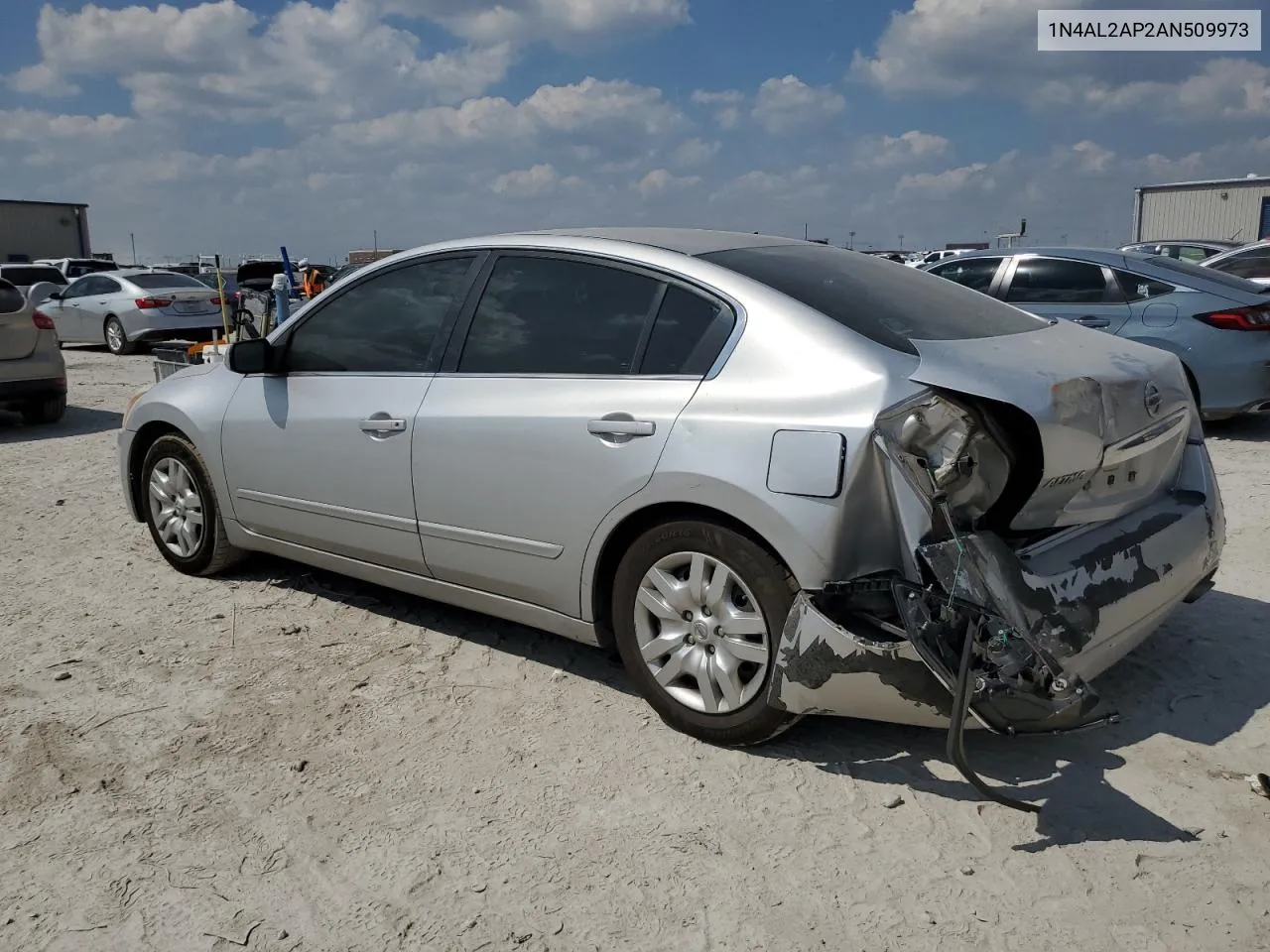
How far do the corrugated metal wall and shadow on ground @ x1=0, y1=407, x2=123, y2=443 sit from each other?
30.8 m

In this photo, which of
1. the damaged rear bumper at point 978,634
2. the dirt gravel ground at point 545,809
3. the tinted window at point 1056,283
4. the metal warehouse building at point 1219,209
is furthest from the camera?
the metal warehouse building at point 1219,209

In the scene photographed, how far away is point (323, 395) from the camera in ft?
13.9

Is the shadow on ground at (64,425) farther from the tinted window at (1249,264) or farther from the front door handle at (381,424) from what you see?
the tinted window at (1249,264)

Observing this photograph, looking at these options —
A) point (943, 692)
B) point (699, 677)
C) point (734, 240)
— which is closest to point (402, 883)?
point (699, 677)

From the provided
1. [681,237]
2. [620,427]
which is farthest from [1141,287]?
[620,427]

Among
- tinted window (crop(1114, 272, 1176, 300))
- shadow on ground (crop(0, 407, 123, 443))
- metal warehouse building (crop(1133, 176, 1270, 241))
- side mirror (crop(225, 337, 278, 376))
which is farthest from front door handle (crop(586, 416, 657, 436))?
metal warehouse building (crop(1133, 176, 1270, 241))

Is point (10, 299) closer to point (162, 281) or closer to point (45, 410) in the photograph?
point (45, 410)

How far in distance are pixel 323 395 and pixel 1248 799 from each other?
352cm

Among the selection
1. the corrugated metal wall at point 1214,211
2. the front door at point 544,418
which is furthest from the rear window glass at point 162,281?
the corrugated metal wall at point 1214,211

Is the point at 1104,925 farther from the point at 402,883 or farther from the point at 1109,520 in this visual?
the point at 402,883

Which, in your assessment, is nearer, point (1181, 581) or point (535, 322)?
point (1181, 581)

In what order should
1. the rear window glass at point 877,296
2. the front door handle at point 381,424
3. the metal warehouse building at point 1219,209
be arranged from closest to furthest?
the rear window glass at point 877,296
the front door handle at point 381,424
the metal warehouse building at point 1219,209

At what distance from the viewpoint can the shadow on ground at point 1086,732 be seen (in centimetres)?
291

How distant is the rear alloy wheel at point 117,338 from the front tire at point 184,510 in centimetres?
1301
